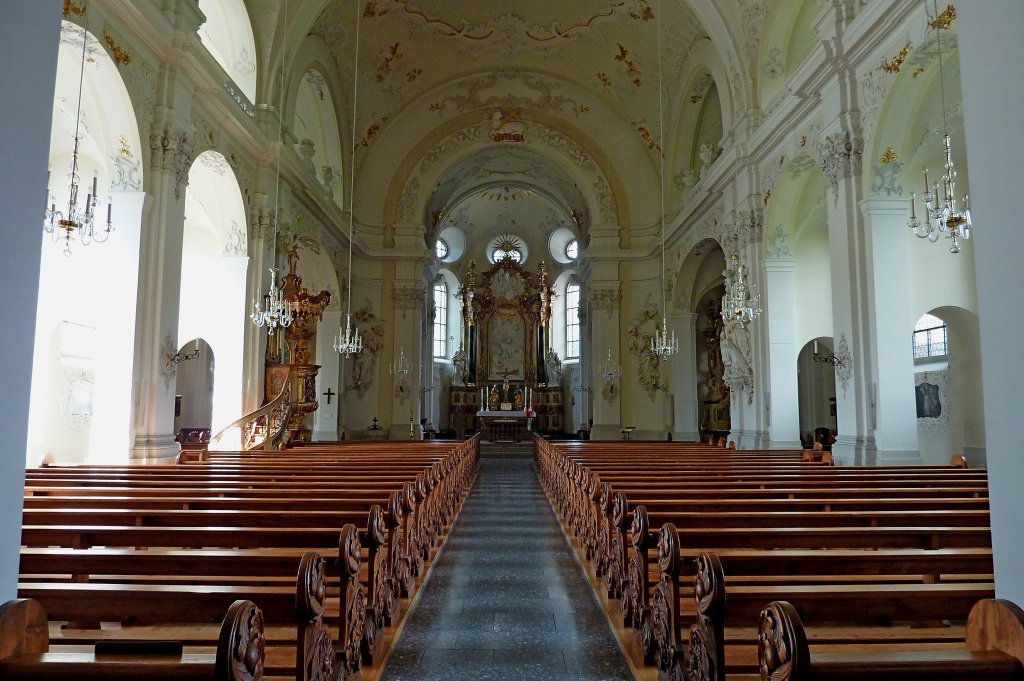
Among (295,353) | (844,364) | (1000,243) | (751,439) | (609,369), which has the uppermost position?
(609,369)

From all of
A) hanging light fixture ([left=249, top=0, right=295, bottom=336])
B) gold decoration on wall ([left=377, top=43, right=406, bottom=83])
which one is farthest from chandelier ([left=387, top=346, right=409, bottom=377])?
gold decoration on wall ([left=377, top=43, right=406, bottom=83])

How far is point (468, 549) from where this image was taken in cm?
598

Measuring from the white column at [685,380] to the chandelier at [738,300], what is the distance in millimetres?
4824

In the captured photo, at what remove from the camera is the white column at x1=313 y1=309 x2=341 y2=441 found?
645 inches

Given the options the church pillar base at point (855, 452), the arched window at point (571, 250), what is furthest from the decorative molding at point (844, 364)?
the arched window at point (571, 250)

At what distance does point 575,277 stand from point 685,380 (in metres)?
10.5

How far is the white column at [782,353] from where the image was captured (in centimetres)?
1127

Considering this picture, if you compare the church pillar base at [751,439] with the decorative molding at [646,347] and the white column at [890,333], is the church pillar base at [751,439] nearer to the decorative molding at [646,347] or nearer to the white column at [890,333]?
the white column at [890,333]

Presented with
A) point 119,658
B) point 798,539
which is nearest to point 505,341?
point 798,539

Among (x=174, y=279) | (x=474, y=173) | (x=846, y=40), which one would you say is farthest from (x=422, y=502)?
(x=474, y=173)

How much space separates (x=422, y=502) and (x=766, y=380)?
8092 millimetres

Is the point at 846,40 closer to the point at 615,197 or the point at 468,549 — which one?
the point at 468,549

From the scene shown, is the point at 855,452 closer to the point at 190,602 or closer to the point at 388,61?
the point at 190,602

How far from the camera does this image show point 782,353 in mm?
11422
